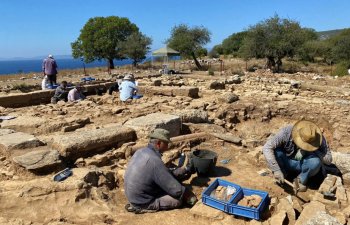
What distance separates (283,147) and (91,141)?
10.0 feet

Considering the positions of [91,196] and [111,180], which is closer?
[91,196]

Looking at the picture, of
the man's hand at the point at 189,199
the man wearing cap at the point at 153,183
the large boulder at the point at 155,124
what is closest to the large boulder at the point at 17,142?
the large boulder at the point at 155,124

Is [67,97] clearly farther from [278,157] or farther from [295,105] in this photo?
[278,157]

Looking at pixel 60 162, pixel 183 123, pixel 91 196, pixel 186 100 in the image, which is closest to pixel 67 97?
pixel 186 100

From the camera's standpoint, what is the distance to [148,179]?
3918 mm

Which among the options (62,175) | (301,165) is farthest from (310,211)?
(62,175)

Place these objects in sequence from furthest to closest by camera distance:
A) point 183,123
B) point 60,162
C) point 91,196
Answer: point 183,123 < point 60,162 < point 91,196

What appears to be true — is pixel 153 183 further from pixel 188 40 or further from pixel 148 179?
pixel 188 40

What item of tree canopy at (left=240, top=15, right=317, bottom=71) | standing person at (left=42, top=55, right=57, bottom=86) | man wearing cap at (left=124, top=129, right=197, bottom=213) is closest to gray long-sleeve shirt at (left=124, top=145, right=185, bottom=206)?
man wearing cap at (left=124, top=129, right=197, bottom=213)

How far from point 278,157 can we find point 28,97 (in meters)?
8.84

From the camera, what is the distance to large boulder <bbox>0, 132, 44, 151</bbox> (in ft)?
17.2

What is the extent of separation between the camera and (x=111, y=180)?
505 cm

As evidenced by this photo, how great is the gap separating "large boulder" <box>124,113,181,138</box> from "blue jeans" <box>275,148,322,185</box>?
251cm

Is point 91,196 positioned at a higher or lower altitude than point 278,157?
lower
